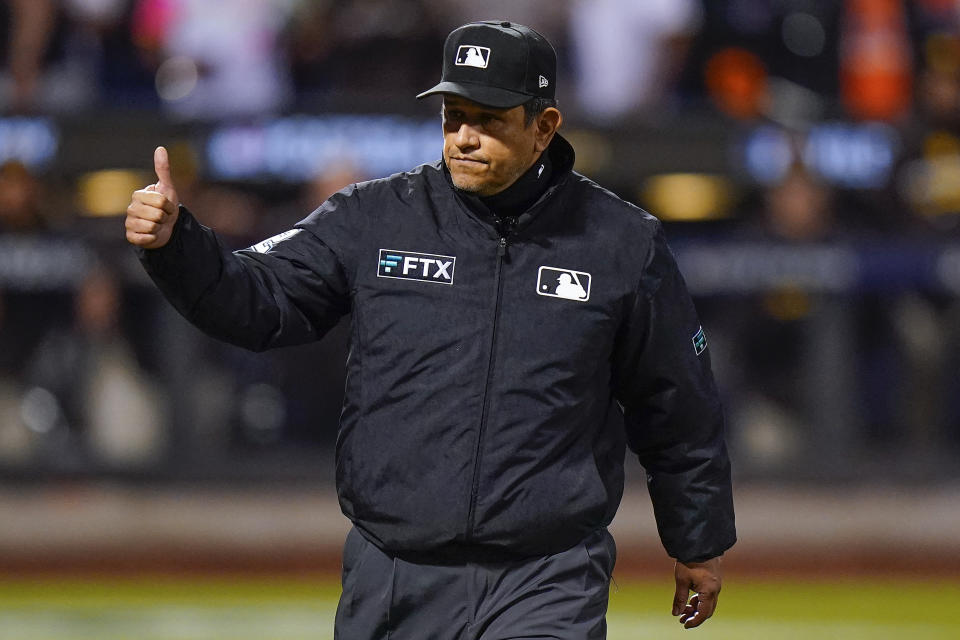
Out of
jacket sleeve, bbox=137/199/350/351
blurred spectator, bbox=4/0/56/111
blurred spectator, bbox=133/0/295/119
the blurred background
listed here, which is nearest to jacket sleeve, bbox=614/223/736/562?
jacket sleeve, bbox=137/199/350/351

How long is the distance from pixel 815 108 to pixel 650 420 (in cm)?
616

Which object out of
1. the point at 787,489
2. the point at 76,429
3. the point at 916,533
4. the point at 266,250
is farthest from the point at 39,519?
the point at 266,250

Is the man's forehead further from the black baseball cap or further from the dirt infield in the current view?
the dirt infield

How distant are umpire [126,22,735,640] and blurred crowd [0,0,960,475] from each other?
224 inches

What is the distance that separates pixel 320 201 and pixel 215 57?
1044mm

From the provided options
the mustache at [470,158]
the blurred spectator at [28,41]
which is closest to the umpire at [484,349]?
the mustache at [470,158]

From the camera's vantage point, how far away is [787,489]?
961cm

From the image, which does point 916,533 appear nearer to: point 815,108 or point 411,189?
point 815,108

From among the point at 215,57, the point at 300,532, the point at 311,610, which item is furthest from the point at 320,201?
the point at 311,610

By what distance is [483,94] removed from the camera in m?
3.57

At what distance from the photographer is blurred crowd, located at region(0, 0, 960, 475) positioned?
9492mm

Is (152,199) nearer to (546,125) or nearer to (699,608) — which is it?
(546,125)

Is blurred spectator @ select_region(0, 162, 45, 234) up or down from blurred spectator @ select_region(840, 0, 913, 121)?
down

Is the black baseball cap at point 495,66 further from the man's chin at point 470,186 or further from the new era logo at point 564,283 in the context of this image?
the new era logo at point 564,283
